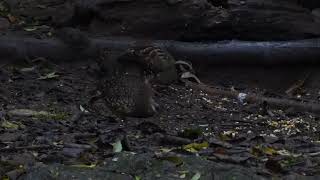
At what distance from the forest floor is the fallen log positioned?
0.11 metres

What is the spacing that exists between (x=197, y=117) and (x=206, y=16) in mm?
1882

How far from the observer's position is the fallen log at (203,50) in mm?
6113

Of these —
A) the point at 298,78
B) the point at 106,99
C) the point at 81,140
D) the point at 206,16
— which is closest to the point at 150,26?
the point at 206,16

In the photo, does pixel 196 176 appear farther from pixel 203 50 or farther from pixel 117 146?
pixel 203 50

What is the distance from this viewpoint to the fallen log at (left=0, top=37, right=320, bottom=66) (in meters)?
6.11

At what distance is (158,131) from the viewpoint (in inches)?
156

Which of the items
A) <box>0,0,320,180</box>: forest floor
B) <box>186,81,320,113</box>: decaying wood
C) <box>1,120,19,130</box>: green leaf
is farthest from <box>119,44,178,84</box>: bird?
<box>1,120,19,130</box>: green leaf

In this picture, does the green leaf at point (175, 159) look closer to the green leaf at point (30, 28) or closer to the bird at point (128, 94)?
the bird at point (128, 94)

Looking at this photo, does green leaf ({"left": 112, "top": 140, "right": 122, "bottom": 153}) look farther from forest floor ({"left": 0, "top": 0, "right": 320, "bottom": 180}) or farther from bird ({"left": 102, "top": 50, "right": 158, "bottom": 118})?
bird ({"left": 102, "top": 50, "right": 158, "bottom": 118})

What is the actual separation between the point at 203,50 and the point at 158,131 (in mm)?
2373

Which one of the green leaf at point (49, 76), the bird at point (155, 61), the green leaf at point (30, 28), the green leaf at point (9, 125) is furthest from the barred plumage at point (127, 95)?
the green leaf at point (30, 28)

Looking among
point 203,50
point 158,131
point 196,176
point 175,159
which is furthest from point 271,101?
point 196,176

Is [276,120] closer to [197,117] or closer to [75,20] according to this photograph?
[197,117]

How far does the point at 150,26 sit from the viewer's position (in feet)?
21.1
